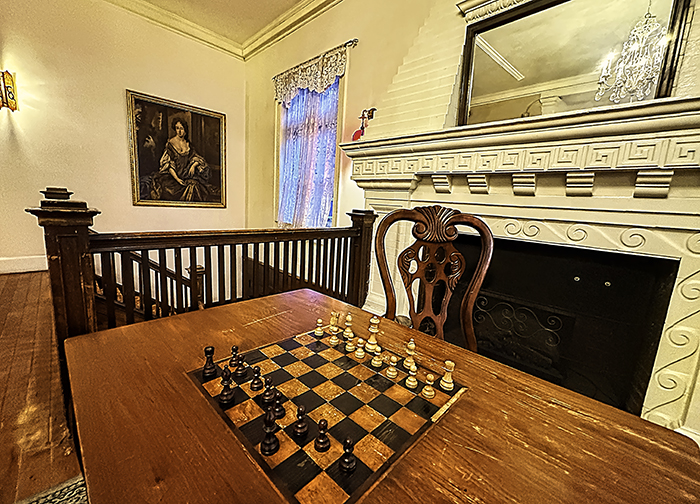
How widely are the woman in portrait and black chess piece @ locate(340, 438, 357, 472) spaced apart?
13.7ft

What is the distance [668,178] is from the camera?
44.3 inches

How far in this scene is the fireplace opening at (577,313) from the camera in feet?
4.29

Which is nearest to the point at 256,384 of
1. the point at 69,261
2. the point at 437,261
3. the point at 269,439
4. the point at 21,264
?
the point at 269,439

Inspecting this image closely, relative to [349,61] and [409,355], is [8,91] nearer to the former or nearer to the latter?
[349,61]

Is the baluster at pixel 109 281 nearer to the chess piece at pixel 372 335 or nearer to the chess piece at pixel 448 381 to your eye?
the chess piece at pixel 372 335

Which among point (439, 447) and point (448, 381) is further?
point (448, 381)

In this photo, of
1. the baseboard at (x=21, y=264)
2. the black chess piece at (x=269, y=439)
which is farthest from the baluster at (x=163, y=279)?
the baseboard at (x=21, y=264)

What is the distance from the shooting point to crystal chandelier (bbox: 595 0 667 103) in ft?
3.99

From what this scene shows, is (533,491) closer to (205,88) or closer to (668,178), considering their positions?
(668,178)

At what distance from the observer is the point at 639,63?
1.26 metres

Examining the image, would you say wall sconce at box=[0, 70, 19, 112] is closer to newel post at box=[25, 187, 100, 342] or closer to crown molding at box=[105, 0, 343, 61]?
crown molding at box=[105, 0, 343, 61]

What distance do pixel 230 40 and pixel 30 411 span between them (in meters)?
4.48

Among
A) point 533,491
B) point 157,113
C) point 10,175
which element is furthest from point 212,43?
point 533,491

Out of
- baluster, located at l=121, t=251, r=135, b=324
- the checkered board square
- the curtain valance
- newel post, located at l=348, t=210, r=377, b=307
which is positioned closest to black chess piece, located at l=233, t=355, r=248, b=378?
the checkered board square
